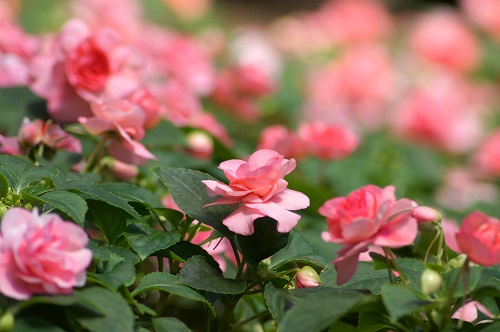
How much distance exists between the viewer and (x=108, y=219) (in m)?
0.95

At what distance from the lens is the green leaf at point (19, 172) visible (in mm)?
918

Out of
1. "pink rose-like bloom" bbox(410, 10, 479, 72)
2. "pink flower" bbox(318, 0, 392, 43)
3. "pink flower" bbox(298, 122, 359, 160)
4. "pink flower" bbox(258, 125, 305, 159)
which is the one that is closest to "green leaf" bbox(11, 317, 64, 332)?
"pink flower" bbox(258, 125, 305, 159)

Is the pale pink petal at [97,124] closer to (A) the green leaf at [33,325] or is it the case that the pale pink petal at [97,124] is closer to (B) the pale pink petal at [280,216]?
(B) the pale pink petal at [280,216]

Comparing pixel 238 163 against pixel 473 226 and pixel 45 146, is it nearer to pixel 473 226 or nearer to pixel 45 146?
pixel 473 226

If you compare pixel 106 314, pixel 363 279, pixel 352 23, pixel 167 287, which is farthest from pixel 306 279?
pixel 352 23

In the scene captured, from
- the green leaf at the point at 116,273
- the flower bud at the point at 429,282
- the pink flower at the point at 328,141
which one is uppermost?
the flower bud at the point at 429,282

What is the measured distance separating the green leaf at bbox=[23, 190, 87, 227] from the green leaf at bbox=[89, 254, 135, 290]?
55 millimetres

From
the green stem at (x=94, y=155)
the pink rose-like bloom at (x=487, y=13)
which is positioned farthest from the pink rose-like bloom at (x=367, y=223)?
the pink rose-like bloom at (x=487, y=13)

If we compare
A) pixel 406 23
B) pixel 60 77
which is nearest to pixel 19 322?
pixel 60 77

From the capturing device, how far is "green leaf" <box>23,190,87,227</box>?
0.83m

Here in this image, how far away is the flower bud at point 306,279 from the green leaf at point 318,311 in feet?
0.43

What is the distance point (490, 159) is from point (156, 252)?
1.97 m

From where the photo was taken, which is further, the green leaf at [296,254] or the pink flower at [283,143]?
the pink flower at [283,143]

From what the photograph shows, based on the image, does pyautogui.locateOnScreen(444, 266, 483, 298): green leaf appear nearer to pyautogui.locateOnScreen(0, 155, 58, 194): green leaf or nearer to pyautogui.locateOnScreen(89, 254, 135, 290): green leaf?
pyautogui.locateOnScreen(89, 254, 135, 290): green leaf
